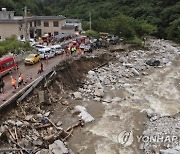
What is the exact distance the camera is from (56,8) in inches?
5030

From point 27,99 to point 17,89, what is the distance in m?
1.52

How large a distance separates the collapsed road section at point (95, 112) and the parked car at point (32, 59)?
360 cm

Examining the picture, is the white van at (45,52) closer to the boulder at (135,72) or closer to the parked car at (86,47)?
the parked car at (86,47)

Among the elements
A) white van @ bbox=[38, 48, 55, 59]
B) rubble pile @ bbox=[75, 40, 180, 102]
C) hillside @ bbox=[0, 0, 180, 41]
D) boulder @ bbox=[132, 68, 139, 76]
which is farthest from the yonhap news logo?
hillside @ bbox=[0, 0, 180, 41]

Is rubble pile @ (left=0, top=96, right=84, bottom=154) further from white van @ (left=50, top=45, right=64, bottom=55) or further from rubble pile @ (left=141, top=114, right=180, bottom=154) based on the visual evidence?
white van @ (left=50, top=45, right=64, bottom=55)

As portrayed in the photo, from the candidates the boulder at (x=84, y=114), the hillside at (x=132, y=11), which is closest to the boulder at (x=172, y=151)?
the boulder at (x=84, y=114)

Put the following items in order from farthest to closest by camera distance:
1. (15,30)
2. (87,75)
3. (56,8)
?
(56,8) < (15,30) < (87,75)

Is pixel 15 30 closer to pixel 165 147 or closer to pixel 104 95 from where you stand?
pixel 104 95

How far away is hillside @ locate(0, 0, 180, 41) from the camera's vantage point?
62.4m

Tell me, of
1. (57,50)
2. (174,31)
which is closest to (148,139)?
(57,50)

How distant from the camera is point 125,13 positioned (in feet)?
322

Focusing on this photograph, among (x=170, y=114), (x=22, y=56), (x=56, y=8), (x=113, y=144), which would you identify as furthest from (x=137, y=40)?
(x=56, y=8)

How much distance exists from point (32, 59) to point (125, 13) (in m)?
65.9

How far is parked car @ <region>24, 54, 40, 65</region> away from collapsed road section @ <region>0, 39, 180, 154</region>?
360 centimetres
